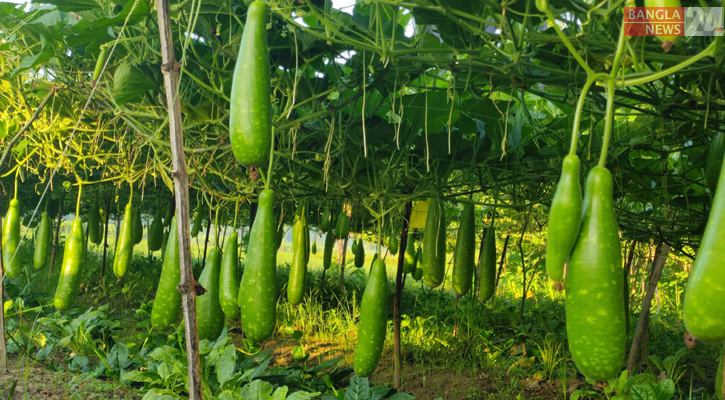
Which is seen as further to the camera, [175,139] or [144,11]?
[144,11]

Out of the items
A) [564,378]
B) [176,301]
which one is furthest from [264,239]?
[564,378]

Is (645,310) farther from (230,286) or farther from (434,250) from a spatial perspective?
(230,286)

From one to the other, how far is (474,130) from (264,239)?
1.18 meters

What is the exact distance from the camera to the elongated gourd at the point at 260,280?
1207 millimetres

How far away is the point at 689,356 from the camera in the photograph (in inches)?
183

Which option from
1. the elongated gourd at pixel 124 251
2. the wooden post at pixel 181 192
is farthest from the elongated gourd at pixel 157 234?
the wooden post at pixel 181 192

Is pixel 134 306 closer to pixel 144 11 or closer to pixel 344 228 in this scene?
pixel 344 228

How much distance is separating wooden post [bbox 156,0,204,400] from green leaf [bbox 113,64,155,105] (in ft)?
2.43

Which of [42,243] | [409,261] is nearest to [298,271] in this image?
[42,243]

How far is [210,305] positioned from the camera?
4.89 feet

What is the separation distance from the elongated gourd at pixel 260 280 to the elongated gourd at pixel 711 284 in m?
0.90

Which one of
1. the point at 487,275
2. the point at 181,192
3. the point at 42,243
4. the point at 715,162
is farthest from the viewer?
the point at 42,243

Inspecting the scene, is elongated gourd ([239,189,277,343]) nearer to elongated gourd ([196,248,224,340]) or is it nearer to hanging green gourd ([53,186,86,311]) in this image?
elongated gourd ([196,248,224,340])

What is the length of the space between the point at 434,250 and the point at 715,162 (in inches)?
43.0
